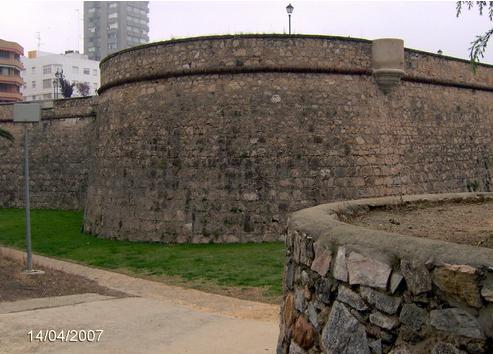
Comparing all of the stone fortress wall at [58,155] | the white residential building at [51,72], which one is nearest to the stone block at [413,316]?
the stone fortress wall at [58,155]

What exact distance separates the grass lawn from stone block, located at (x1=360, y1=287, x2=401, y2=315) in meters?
5.37

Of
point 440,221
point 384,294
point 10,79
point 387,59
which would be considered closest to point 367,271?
point 384,294

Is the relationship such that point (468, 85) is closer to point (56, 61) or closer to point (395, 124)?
point (395, 124)

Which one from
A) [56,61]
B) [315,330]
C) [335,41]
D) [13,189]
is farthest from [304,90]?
[56,61]

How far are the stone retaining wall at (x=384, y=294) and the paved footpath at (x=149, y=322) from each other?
7.32ft

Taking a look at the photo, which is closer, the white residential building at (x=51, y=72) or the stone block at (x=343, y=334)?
the stone block at (x=343, y=334)

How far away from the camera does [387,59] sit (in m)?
13.9

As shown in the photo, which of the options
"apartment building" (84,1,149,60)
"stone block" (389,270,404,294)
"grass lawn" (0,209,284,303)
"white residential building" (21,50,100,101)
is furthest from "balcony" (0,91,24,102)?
"stone block" (389,270,404,294)

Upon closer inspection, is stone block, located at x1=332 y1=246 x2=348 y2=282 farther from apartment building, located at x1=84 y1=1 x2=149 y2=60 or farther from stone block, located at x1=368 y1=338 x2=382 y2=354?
apartment building, located at x1=84 y1=1 x2=149 y2=60

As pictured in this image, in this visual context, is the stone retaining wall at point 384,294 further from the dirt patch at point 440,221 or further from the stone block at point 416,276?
the dirt patch at point 440,221

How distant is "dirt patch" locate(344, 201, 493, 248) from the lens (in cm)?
407

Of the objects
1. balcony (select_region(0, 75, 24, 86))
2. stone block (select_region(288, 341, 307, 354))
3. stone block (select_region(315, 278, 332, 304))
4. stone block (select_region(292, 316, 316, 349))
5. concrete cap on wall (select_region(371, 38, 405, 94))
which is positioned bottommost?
stone block (select_region(288, 341, 307, 354))

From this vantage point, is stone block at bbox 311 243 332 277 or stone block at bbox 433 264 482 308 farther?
stone block at bbox 311 243 332 277

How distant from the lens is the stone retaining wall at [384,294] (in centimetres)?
213
